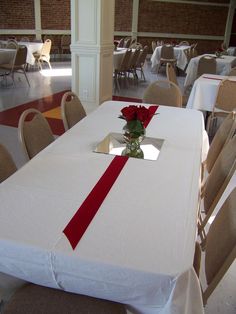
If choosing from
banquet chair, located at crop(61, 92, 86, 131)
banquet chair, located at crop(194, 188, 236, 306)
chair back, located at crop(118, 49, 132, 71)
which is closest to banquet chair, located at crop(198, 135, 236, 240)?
banquet chair, located at crop(194, 188, 236, 306)

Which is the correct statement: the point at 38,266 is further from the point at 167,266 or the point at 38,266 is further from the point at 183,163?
the point at 183,163

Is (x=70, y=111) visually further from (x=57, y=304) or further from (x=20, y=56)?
(x=20, y=56)

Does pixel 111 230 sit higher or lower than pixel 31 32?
lower

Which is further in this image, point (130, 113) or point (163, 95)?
point (163, 95)

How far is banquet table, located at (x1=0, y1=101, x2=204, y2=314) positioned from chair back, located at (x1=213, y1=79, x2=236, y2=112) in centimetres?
197

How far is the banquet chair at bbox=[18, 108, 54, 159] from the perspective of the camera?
1.75 meters

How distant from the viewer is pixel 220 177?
1512 millimetres

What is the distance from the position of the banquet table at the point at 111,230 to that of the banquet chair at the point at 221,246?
0.35 feet

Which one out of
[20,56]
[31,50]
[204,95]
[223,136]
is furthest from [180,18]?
[223,136]

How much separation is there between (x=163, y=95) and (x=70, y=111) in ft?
3.54

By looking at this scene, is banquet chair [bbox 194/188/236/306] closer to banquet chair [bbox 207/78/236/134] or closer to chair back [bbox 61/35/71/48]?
banquet chair [bbox 207/78/236/134]

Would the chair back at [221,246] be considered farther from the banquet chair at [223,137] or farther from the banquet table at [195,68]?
the banquet table at [195,68]

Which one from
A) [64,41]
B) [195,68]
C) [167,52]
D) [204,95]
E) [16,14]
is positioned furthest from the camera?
[64,41]

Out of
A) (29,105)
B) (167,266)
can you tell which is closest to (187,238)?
(167,266)
